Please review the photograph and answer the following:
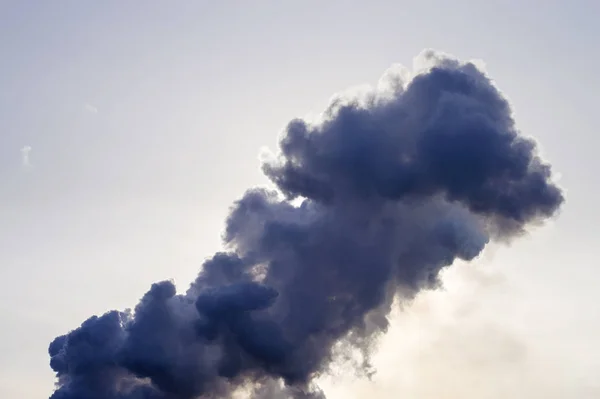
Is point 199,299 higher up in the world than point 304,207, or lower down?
lower down

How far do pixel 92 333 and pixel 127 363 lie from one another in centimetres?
1320

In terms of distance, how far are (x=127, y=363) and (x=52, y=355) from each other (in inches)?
1199

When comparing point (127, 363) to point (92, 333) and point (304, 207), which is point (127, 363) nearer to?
point (92, 333)

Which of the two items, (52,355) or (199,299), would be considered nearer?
(199,299)

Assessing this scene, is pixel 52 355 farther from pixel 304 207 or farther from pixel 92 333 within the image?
pixel 304 207

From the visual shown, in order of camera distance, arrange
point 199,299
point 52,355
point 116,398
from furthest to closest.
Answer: point 52,355 → point 116,398 → point 199,299

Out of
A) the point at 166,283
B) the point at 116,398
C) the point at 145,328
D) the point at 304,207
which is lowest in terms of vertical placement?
the point at 116,398

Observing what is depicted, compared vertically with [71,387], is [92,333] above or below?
above

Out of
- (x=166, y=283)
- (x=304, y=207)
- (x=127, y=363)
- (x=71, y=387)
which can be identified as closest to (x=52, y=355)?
(x=71, y=387)

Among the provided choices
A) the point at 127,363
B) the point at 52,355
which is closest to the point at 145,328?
the point at 127,363

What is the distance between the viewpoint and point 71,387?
473 ft

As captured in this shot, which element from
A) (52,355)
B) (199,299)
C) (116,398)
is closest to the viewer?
(199,299)

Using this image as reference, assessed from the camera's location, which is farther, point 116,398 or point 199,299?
point 116,398

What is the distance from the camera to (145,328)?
136750mm
